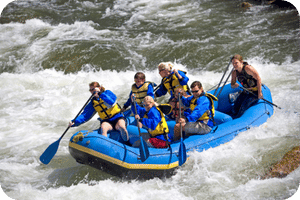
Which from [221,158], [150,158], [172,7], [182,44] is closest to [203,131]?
[221,158]

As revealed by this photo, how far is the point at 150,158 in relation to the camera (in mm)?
4008

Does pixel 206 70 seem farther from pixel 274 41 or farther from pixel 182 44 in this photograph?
pixel 274 41

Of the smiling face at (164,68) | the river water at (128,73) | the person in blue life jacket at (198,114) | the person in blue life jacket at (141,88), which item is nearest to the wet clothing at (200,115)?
the person in blue life jacket at (198,114)

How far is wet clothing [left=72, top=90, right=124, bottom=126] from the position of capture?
4430 millimetres

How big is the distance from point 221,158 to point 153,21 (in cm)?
844

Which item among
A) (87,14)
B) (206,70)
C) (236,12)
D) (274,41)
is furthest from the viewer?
(87,14)

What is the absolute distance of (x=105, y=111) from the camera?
14.8ft

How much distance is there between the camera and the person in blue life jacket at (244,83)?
4.92 meters

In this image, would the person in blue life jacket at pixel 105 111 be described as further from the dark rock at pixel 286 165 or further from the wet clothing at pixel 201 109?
the dark rock at pixel 286 165

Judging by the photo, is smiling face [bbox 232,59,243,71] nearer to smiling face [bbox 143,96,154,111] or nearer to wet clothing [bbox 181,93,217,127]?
wet clothing [bbox 181,93,217,127]

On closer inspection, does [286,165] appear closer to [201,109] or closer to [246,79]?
[201,109]

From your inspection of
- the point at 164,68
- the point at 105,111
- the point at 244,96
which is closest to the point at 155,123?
the point at 105,111

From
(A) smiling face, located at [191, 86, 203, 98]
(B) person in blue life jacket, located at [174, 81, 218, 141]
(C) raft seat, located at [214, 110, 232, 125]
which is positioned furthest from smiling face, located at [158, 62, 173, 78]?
(C) raft seat, located at [214, 110, 232, 125]

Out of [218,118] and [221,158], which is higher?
[218,118]
